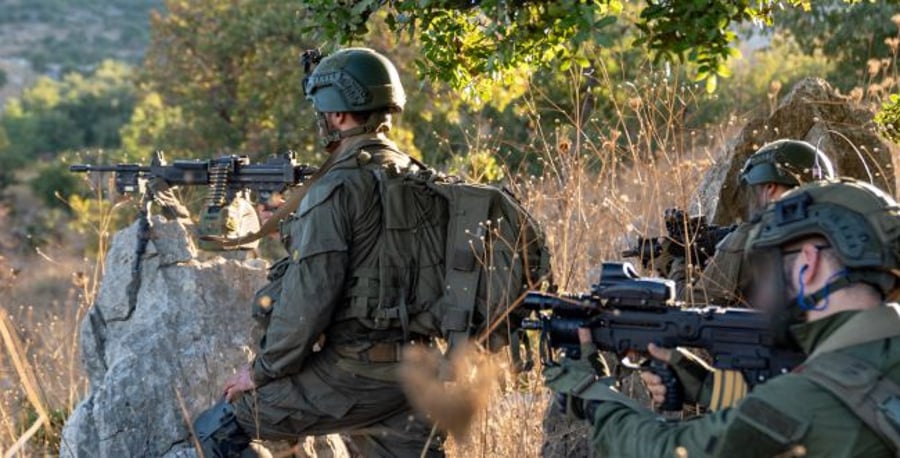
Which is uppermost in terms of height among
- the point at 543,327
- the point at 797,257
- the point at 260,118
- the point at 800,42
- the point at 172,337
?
the point at 800,42

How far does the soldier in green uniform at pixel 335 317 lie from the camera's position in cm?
435

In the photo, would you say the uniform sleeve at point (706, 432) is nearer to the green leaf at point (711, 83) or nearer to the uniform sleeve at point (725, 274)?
the green leaf at point (711, 83)

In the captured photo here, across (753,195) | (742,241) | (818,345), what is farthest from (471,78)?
(818,345)

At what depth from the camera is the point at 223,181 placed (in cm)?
580

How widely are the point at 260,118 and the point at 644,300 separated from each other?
43.5 feet

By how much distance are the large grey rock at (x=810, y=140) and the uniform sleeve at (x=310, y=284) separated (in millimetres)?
3211

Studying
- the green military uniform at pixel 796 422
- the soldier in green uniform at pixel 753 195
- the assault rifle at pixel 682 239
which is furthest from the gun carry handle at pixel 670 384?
the assault rifle at pixel 682 239

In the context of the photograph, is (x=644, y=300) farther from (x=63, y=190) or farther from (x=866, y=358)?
(x=63, y=190)

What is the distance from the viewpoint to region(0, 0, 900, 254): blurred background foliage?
3.87 metres

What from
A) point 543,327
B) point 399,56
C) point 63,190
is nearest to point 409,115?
point 399,56

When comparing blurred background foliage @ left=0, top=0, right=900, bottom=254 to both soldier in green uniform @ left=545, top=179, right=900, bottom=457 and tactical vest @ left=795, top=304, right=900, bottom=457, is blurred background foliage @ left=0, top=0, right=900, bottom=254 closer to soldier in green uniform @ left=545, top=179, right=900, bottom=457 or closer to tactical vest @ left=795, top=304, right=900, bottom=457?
soldier in green uniform @ left=545, top=179, right=900, bottom=457

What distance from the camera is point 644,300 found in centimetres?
320

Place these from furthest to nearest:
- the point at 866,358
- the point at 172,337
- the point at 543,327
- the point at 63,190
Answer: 1. the point at 63,190
2. the point at 172,337
3. the point at 543,327
4. the point at 866,358

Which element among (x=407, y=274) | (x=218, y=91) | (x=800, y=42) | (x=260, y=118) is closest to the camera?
(x=407, y=274)
